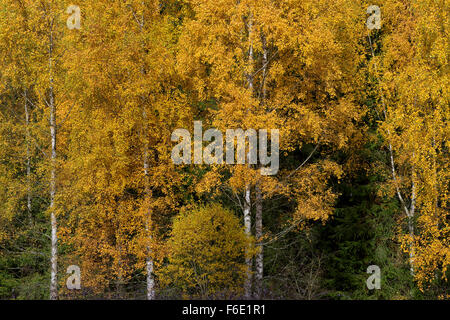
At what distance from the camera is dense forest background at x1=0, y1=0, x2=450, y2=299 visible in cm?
1612

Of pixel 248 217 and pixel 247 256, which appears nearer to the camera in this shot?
pixel 247 256

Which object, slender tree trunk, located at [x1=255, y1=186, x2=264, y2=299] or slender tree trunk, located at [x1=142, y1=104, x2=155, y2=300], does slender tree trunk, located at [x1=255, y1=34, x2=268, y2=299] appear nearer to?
slender tree trunk, located at [x1=255, y1=186, x2=264, y2=299]

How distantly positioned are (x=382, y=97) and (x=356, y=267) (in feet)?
19.1

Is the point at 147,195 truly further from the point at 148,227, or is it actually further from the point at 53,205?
the point at 53,205

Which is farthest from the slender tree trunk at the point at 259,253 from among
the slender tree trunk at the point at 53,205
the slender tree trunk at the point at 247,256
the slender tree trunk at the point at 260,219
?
the slender tree trunk at the point at 53,205

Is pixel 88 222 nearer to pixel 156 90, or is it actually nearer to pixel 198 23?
pixel 156 90

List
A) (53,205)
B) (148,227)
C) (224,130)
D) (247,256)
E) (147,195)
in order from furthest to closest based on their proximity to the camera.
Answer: (147,195)
(148,227)
(53,205)
(224,130)
(247,256)

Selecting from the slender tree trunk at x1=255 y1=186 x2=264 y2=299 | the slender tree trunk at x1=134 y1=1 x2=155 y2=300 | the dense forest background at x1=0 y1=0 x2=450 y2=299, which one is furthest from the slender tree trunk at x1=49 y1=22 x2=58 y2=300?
the slender tree trunk at x1=255 y1=186 x2=264 y2=299

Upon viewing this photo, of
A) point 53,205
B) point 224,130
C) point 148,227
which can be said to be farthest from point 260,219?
Answer: point 53,205

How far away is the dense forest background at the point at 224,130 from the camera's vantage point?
16125 mm

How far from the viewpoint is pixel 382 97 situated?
19094 mm

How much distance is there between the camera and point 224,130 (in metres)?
15.9

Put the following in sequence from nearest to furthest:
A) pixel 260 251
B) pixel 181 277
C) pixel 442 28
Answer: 1. pixel 181 277
2. pixel 260 251
3. pixel 442 28
